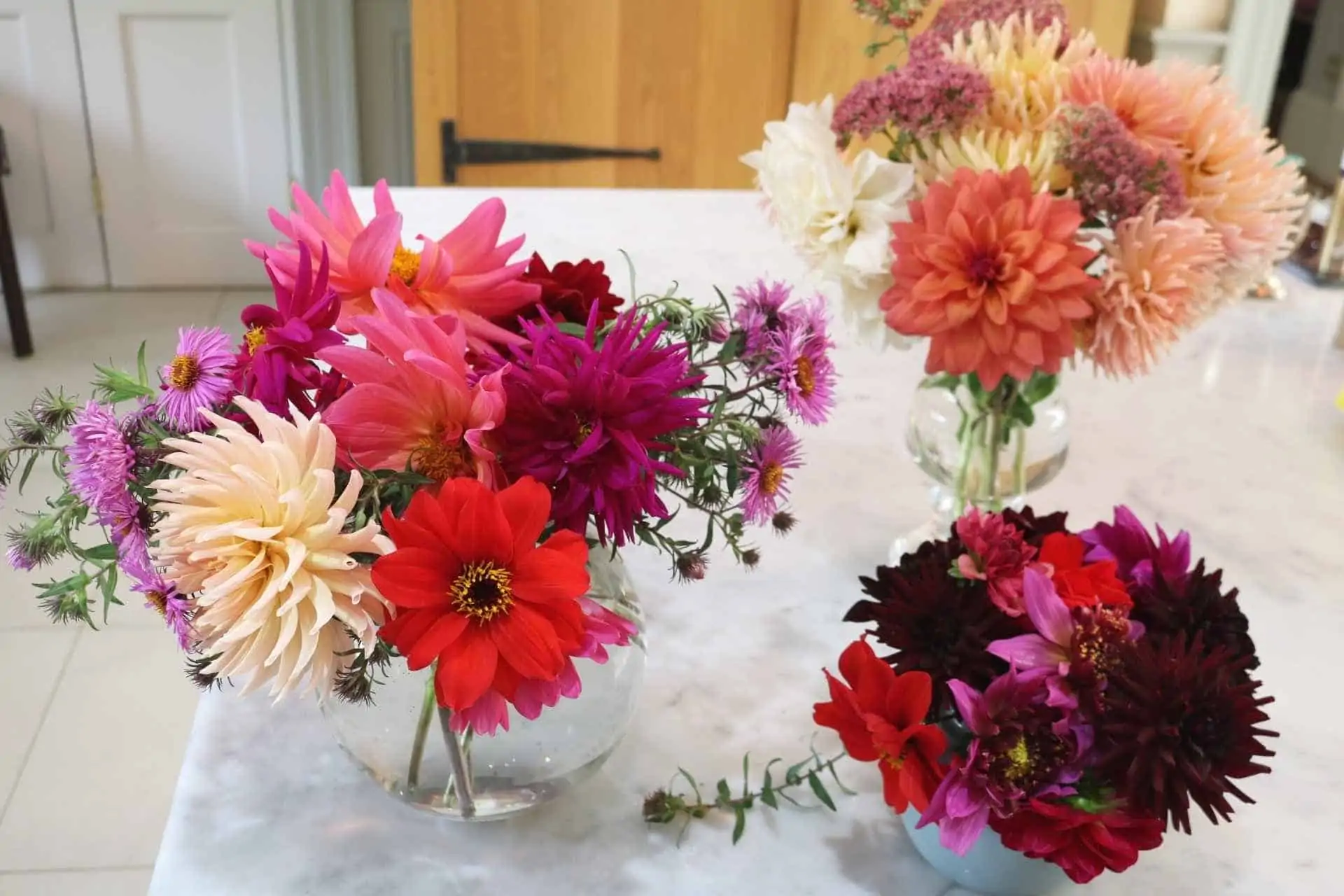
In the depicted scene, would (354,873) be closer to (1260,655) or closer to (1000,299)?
(1000,299)

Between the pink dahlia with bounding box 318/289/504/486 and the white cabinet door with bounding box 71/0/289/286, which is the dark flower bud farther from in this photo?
the white cabinet door with bounding box 71/0/289/286

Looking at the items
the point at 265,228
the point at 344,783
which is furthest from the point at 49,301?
the point at 344,783

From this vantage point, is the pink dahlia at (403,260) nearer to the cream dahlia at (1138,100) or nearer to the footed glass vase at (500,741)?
the footed glass vase at (500,741)

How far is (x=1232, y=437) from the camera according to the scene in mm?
1175

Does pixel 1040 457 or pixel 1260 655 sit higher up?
pixel 1040 457

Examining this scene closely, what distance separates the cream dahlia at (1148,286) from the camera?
710mm

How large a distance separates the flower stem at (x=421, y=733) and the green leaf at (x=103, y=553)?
5.8 inches

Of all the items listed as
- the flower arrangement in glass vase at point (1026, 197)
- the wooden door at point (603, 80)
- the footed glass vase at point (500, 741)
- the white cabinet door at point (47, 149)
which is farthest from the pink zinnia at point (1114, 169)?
the white cabinet door at point (47, 149)

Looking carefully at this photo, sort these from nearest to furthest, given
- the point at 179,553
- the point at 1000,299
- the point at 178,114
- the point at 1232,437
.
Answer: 1. the point at 179,553
2. the point at 1000,299
3. the point at 1232,437
4. the point at 178,114

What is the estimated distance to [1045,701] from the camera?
558 mm

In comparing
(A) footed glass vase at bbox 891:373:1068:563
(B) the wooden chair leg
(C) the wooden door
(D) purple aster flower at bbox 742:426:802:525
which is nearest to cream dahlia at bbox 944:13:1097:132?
(A) footed glass vase at bbox 891:373:1068:563

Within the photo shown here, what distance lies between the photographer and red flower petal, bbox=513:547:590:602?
473 mm

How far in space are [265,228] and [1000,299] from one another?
299 cm

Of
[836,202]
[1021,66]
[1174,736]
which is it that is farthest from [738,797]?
[1021,66]
